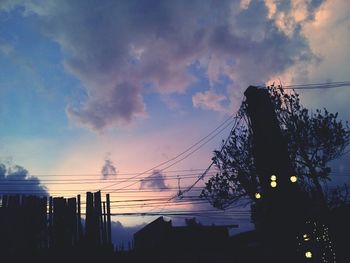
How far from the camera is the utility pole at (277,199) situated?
1583 centimetres

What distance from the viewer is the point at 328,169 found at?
20.5m

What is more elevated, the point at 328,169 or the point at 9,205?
the point at 328,169

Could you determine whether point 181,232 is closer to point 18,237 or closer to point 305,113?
point 305,113

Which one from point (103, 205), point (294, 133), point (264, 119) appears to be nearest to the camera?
point (103, 205)

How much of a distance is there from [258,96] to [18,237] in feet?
53.0

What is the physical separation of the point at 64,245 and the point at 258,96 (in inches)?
587

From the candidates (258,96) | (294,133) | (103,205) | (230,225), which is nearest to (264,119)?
(258,96)

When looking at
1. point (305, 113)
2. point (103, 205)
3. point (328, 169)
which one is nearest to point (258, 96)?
point (305, 113)

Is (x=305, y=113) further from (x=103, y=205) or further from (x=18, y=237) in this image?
(x=18, y=237)

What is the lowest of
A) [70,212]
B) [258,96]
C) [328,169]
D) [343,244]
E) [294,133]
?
[343,244]

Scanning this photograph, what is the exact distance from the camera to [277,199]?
52.5 ft

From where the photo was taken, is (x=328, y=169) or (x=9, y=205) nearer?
(x=9, y=205)

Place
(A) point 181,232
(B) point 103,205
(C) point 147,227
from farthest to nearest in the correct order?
(C) point 147,227, (A) point 181,232, (B) point 103,205

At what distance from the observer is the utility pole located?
15.8m
